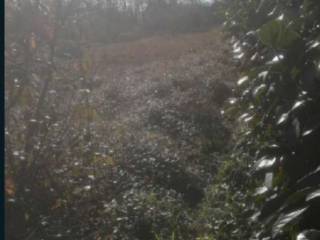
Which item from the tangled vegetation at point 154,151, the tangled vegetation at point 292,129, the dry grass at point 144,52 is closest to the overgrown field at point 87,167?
the tangled vegetation at point 154,151

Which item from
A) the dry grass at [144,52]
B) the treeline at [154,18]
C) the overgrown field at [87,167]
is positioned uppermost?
the treeline at [154,18]

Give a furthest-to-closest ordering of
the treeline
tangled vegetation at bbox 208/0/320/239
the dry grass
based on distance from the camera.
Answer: the treeline → the dry grass → tangled vegetation at bbox 208/0/320/239

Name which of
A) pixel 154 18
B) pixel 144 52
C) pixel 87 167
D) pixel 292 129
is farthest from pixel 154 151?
pixel 154 18

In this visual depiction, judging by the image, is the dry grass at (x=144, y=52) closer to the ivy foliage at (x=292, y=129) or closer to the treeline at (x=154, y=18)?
the treeline at (x=154, y=18)

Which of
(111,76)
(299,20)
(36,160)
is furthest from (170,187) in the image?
(111,76)

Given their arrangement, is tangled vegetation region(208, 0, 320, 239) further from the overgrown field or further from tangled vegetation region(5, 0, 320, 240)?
the overgrown field

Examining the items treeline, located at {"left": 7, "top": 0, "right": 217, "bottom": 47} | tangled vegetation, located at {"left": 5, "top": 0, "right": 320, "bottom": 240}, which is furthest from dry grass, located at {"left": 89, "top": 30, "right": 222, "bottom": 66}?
tangled vegetation, located at {"left": 5, "top": 0, "right": 320, "bottom": 240}

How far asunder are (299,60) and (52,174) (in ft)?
8.83

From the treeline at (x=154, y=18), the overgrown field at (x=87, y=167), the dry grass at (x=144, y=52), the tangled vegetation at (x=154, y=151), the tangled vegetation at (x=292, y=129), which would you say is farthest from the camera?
the treeline at (x=154, y=18)

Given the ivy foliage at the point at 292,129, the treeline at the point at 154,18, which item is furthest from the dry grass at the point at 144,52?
the ivy foliage at the point at 292,129

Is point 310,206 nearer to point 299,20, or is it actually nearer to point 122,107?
point 299,20

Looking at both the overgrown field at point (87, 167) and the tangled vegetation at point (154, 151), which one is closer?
the tangled vegetation at point (154, 151)

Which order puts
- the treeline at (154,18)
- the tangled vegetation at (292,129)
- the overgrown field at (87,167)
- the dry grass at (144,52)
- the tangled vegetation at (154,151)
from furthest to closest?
1. the treeline at (154,18)
2. the dry grass at (144,52)
3. the overgrown field at (87,167)
4. the tangled vegetation at (154,151)
5. the tangled vegetation at (292,129)

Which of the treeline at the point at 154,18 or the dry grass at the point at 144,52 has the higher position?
the treeline at the point at 154,18
